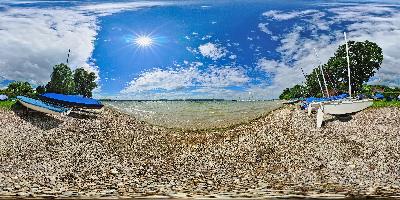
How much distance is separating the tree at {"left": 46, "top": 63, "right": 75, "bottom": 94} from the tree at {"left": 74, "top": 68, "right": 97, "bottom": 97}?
11.2 metres

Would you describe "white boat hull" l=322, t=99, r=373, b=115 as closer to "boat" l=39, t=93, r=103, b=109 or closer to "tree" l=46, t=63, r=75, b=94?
"boat" l=39, t=93, r=103, b=109

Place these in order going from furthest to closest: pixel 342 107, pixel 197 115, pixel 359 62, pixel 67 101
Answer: pixel 359 62 < pixel 197 115 < pixel 67 101 < pixel 342 107

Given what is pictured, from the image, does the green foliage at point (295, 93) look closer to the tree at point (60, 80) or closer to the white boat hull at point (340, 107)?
the tree at point (60, 80)

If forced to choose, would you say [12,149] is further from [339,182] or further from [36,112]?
[339,182]

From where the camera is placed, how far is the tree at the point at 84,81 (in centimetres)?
8181

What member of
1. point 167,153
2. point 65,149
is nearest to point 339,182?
point 167,153

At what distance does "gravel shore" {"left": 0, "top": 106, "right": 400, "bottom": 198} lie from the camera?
1977 cm

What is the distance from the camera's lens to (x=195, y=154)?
94.8ft

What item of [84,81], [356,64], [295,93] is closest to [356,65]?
[356,64]

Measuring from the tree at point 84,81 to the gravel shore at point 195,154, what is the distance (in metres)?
44.0

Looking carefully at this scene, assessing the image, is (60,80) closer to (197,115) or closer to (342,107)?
(197,115)

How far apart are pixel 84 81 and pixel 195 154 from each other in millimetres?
59118

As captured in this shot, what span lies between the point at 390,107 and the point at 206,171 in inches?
1159

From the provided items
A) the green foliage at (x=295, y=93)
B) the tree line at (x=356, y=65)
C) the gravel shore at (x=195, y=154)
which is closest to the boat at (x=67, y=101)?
the gravel shore at (x=195, y=154)
